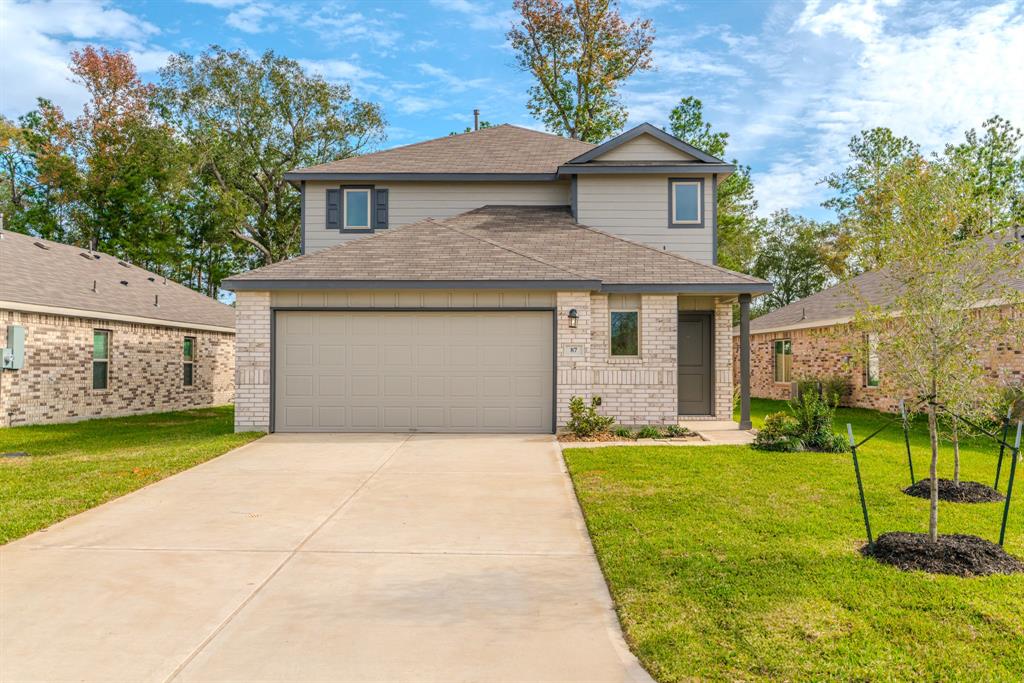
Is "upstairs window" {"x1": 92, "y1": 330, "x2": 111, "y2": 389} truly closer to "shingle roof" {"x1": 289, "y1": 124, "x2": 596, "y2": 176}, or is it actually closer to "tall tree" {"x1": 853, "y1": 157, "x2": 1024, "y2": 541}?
"shingle roof" {"x1": 289, "y1": 124, "x2": 596, "y2": 176}

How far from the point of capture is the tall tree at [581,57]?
26219 millimetres

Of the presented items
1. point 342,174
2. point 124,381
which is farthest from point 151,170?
point 342,174

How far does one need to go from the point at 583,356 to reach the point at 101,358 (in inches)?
490

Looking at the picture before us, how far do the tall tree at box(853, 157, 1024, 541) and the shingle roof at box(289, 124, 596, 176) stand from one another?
36.9ft

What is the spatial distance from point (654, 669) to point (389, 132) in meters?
32.5

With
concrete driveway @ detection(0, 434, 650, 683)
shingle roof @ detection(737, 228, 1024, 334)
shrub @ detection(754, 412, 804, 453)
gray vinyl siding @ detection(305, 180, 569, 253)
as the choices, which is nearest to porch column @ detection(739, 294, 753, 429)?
shrub @ detection(754, 412, 804, 453)

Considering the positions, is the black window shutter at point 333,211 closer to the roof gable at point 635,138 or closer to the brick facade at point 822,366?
the roof gable at point 635,138

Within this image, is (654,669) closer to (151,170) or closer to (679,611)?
(679,611)

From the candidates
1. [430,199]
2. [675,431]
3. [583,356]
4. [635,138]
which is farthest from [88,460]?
[635,138]

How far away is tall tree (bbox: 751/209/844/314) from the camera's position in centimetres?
4031

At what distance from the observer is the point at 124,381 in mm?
17047

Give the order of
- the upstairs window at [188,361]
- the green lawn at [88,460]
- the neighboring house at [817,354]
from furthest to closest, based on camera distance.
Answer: the upstairs window at [188,361] < the neighboring house at [817,354] < the green lawn at [88,460]

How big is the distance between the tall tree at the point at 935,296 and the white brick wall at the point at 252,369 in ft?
33.2

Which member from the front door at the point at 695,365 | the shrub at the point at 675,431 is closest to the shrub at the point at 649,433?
the shrub at the point at 675,431
